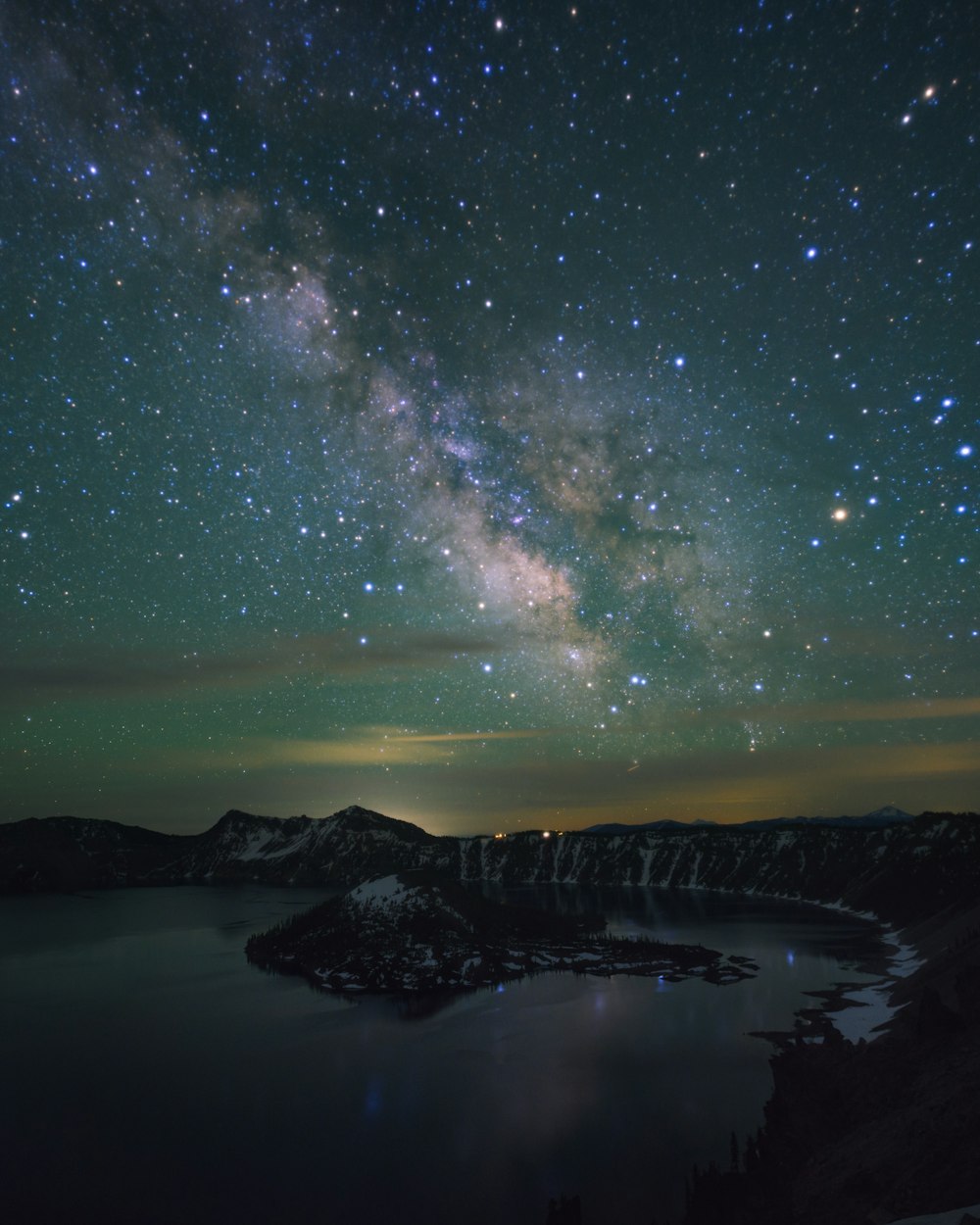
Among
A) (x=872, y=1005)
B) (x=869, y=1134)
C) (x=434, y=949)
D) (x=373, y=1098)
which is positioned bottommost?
(x=373, y=1098)

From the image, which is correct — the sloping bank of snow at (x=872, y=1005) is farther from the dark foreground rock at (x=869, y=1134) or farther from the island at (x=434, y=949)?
the island at (x=434, y=949)

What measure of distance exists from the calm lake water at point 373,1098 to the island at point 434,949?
26.2 ft

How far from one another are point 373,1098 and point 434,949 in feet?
195

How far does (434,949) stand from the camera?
113875 mm

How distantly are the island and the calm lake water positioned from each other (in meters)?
7.98

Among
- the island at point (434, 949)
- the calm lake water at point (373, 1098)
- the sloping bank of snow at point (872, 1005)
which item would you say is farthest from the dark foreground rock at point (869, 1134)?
Answer: the island at point (434, 949)

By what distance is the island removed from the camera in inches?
4144

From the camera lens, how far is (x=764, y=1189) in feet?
115

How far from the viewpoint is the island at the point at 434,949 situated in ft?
345

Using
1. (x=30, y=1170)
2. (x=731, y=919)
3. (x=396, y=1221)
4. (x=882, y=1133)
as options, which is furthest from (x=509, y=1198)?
(x=731, y=919)

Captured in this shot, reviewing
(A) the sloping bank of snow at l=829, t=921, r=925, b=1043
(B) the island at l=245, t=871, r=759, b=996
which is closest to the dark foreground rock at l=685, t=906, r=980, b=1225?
(A) the sloping bank of snow at l=829, t=921, r=925, b=1043

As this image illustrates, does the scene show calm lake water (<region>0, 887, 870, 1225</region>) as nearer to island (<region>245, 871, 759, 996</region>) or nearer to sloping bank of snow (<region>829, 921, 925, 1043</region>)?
sloping bank of snow (<region>829, 921, 925, 1043</region>)

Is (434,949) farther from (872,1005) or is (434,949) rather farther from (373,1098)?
(872,1005)

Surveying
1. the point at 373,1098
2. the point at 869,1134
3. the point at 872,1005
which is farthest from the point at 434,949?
the point at 869,1134
